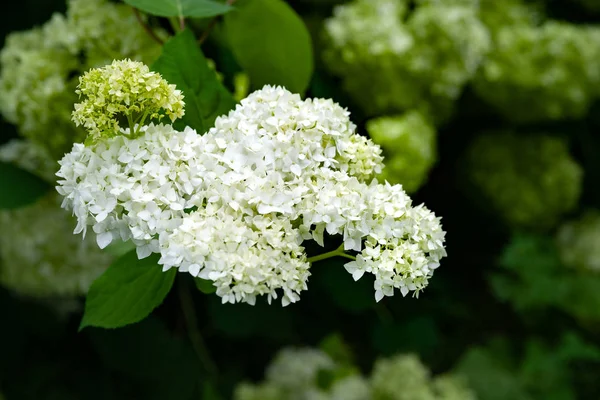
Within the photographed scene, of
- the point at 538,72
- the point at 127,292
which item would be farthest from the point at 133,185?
the point at 538,72

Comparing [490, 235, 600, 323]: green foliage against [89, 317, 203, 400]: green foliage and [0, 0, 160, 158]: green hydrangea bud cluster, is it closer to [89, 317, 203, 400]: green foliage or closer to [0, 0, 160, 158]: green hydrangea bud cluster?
[89, 317, 203, 400]: green foliage

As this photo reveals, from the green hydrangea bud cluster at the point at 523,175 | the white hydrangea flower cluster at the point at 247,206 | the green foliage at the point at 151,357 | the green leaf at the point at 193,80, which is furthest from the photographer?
the green hydrangea bud cluster at the point at 523,175

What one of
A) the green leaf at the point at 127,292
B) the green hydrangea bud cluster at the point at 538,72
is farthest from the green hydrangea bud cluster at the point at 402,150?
the green leaf at the point at 127,292

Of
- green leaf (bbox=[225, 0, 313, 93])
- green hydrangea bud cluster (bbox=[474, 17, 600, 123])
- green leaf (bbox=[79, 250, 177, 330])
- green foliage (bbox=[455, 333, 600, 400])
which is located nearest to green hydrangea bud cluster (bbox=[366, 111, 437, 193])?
green leaf (bbox=[225, 0, 313, 93])

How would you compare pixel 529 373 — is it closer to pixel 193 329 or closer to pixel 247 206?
pixel 193 329

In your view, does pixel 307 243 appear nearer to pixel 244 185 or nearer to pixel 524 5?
pixel 244 185

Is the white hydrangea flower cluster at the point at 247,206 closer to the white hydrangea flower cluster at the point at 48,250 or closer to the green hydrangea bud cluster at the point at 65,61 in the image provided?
the green hydrangea bud cluster at the point at 65,61
